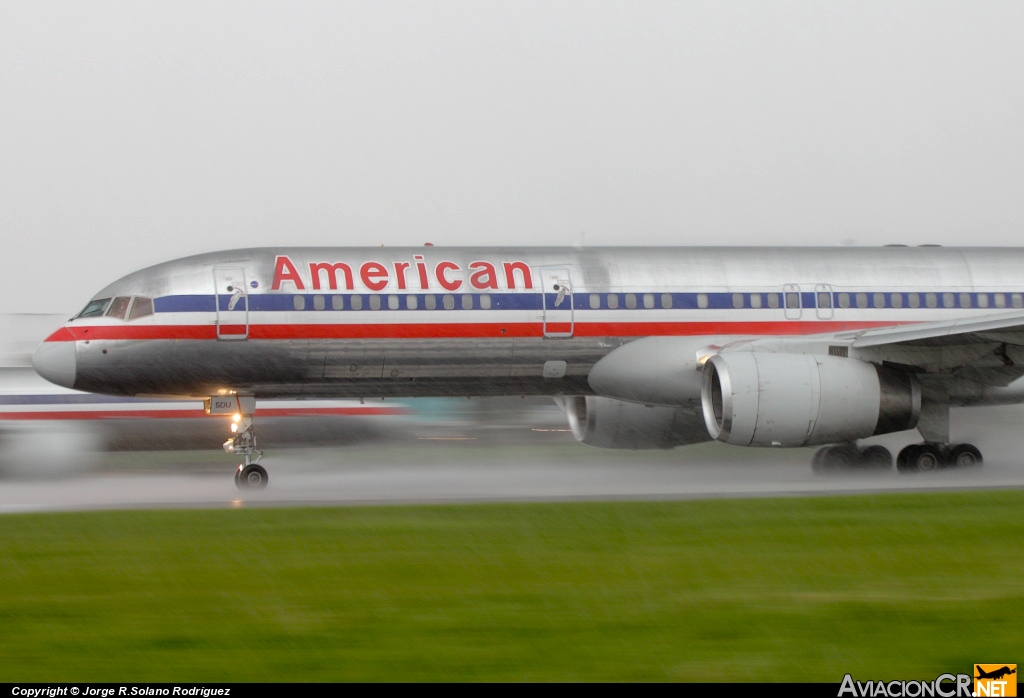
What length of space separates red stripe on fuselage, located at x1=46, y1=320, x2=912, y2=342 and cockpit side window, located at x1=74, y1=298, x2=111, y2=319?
29 centimetres

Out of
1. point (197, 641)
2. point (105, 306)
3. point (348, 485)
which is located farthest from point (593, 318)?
point (197, 641)

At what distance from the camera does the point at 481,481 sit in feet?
57.6

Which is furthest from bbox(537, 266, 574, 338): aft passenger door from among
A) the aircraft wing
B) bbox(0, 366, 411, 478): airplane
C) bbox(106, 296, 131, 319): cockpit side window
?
bbox(0, 366, 411, 478): airplane

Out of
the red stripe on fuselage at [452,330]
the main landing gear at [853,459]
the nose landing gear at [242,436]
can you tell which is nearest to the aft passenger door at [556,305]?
the red stripe on fuselage at [452,330]

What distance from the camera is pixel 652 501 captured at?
1313 centimetres

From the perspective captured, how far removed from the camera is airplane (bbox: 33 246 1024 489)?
1623cm

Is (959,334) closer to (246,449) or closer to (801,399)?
(801,399)

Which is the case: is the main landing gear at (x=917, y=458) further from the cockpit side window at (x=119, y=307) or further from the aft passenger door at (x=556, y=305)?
the cockpit side window at (x=119, y=307)

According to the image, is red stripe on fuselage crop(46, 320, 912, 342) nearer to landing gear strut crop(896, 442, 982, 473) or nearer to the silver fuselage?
the silver fuselage

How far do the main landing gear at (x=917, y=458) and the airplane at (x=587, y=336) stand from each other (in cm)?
3

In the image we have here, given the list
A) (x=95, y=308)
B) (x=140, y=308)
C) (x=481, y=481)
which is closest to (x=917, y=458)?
(x=481, y=481)

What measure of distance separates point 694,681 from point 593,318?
11465mm

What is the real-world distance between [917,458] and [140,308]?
432 inches

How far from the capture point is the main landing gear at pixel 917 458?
1714cm
